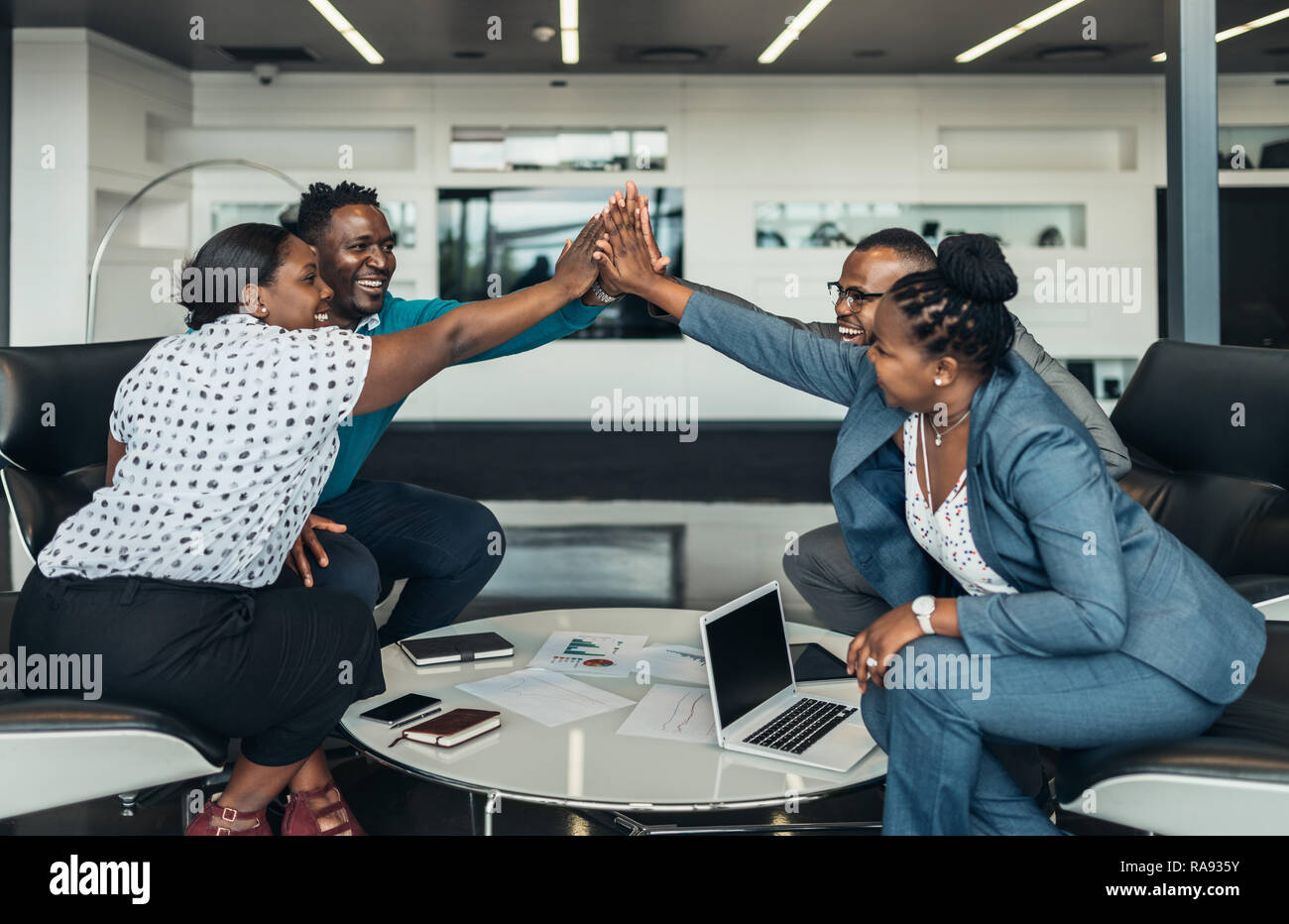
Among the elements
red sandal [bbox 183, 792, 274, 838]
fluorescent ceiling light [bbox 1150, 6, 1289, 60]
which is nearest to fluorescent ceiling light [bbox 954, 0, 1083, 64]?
fluorescent ceiling light [bbox 1150, 6, 1289, 60]

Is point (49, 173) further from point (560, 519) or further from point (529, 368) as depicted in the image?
point (560, 519)

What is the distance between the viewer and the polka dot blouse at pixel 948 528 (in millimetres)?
1661

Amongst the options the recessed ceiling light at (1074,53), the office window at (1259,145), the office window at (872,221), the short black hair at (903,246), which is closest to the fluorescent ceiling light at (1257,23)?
the recessed ceiling light at (1074,53)

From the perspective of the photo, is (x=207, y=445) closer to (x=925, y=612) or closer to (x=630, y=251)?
(x=630, y=251)

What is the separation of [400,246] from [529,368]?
134 centimetres

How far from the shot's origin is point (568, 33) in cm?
692

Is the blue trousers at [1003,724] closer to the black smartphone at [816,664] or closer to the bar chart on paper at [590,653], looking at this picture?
the black smartphone at [816,664]

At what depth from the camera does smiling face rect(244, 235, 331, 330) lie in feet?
6.67

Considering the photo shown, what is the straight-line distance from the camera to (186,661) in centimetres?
172

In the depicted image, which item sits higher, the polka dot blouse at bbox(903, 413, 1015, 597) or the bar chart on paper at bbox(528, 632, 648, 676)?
the polka dot blouse at bbox(903, 413, 1015, 597)

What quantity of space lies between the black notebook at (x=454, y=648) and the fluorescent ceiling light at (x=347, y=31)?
5.11 m

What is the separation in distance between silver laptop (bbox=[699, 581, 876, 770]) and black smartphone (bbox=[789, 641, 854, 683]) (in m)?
0.09

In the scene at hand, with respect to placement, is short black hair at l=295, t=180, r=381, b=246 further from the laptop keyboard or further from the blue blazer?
the blue blazer

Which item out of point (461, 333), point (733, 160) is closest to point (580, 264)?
point (461, 333)
